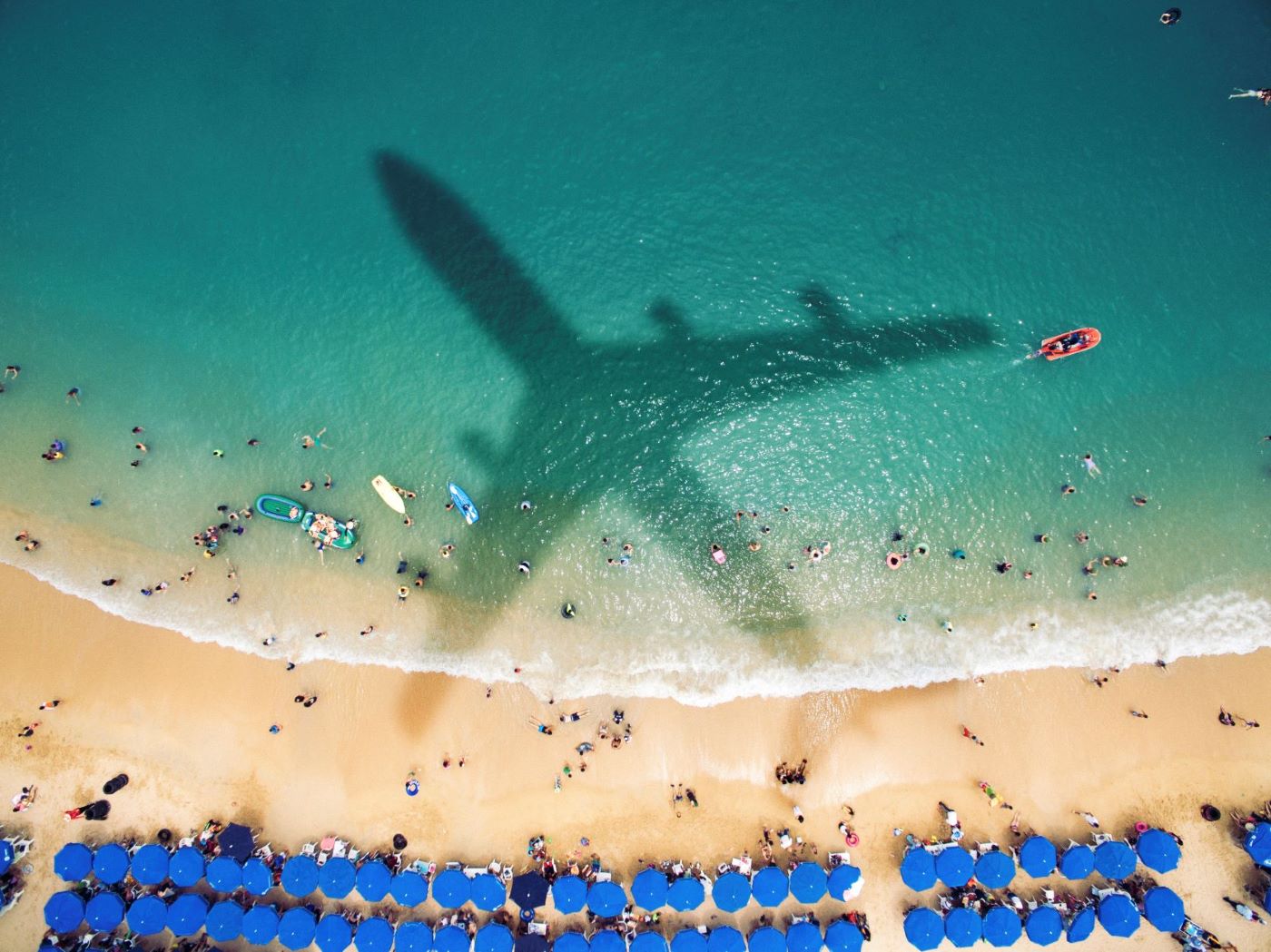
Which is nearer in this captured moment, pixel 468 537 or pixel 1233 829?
pixel 1233 829

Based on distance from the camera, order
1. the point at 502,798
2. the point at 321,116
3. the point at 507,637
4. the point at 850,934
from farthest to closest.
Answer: the point at 321,116
the point at 507,637
the point at 502,798
the point at 850,934

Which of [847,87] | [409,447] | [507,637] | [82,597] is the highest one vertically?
[847,87]

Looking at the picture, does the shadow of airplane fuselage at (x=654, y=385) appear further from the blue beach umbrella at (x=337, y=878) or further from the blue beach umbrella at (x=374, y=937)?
the blue beach umbrella at (x=374, y=937)


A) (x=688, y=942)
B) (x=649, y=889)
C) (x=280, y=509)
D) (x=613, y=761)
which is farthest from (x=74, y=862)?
(x=688, y=942)

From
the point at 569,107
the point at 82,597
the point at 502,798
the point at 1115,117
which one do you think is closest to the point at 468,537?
the point at 502,798

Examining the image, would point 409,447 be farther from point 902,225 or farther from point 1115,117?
point 1115,117

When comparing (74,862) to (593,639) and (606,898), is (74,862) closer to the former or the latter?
(606,898)
